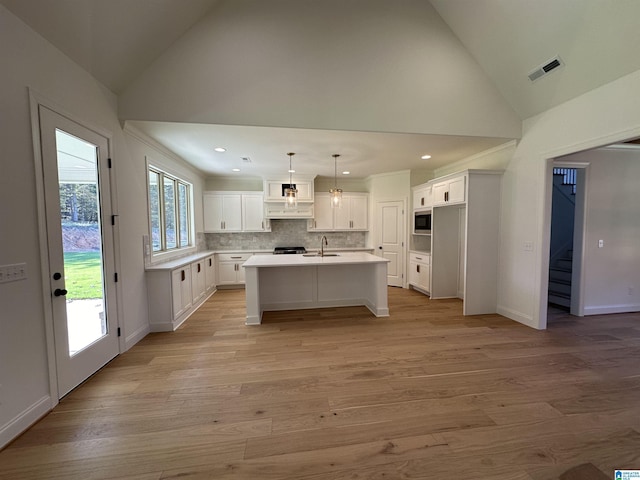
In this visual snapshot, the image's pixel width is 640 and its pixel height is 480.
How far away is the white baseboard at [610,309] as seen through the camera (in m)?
3.89

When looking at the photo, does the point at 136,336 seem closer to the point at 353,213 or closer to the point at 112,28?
the point at 112,28

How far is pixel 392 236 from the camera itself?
19.2 feet

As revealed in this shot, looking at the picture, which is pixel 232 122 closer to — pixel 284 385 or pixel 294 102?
pixel 294 102

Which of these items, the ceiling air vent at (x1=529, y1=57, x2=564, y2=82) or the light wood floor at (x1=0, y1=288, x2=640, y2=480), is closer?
→ the light wood floor at (x1=0, y1=288, x2=640, y2=480)

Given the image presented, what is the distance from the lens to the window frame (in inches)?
140

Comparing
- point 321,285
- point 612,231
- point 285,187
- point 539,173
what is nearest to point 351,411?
point 321,285

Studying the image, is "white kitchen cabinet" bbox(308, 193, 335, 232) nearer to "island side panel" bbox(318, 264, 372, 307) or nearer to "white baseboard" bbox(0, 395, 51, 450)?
"island side panel" bbox(318, 264, 372, 307)

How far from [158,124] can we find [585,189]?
6108mm

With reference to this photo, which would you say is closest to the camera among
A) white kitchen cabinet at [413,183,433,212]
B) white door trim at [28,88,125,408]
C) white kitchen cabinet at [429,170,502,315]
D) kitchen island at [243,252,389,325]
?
white door trim at [28,88,125,408]

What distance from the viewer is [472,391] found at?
2125 mm

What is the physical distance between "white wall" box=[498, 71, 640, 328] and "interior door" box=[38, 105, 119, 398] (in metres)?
5.32

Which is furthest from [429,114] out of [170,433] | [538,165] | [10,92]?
[170,433]

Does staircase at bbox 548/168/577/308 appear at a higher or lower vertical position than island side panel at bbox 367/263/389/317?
higher

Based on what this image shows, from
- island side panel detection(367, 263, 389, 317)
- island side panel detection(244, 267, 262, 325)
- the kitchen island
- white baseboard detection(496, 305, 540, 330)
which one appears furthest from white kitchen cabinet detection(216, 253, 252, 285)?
white baseboard detection(496, 305, 540, 330)
